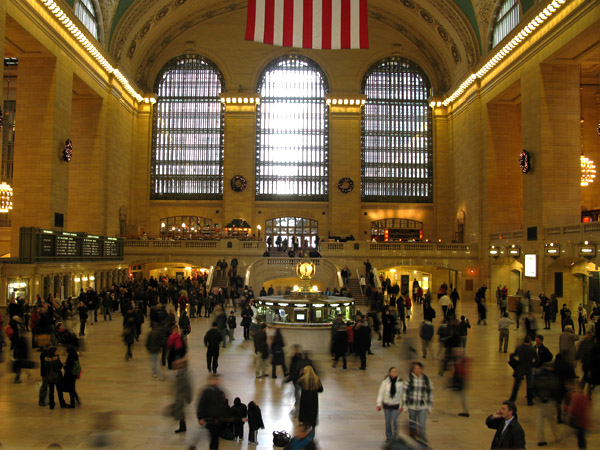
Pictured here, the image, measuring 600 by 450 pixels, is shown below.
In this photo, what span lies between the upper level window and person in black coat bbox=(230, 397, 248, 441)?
86.9 feet

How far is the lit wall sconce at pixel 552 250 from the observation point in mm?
23631

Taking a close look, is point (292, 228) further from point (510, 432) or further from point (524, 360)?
point (510, 432)

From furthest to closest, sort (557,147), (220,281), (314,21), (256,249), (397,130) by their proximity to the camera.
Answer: (397,130) < (256,249) < (220,281) < (557,147) < (314,21)

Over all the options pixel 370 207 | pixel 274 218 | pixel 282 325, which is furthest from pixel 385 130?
pixel 282 325

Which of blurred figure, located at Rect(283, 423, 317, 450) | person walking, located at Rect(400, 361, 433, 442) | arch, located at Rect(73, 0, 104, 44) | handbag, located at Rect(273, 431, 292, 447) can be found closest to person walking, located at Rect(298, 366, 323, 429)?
handbag, located at Rect(273, 431, 292, 447)

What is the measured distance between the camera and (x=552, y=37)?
24.4 m

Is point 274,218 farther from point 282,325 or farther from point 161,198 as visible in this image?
point 282,325

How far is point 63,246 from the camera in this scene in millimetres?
22906

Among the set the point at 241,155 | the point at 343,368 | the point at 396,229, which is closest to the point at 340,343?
the point at 343,368

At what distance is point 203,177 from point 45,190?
16.7m

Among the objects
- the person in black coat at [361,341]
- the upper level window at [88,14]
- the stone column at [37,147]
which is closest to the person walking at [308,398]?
the person in black coat at [361,341]

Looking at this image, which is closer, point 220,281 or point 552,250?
point 552,250

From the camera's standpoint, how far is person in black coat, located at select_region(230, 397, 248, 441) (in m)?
7.41

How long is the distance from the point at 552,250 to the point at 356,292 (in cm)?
931
